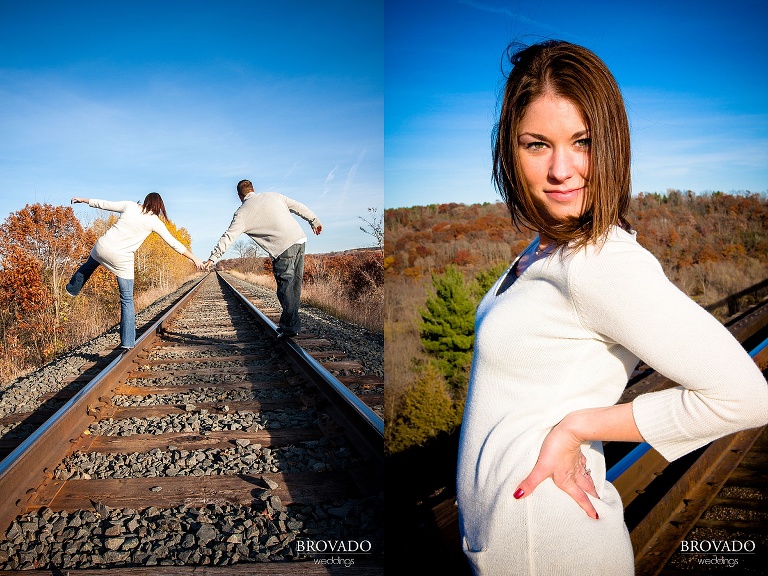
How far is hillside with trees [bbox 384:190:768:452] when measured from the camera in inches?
479

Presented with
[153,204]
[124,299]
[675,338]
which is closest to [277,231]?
[153,204]

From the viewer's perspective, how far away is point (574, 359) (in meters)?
0.80

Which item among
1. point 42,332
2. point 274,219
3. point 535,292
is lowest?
point 42,332

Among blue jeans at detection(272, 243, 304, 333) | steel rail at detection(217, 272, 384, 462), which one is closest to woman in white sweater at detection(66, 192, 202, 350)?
blue jeans at detection(272, 243, 304, 333)

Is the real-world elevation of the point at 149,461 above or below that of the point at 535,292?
below

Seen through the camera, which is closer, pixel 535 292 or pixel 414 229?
pixel 535 292

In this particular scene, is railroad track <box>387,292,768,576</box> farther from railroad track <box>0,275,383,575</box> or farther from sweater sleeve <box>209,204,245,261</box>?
sweater sleeve <box>209,204,245,261</box>

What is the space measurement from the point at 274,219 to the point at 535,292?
15.2 ft

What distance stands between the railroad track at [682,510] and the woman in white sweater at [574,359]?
0.73 m

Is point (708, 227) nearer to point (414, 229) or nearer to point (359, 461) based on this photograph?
point (414, 229)

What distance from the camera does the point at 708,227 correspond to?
27891 mm

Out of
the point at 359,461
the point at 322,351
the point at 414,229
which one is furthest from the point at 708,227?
the point at 359,461

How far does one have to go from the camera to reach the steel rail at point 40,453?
2.06 meters

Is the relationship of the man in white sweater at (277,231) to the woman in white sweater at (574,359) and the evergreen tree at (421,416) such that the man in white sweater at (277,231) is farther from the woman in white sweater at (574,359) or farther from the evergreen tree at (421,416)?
the evergreen tree at (421,416)
